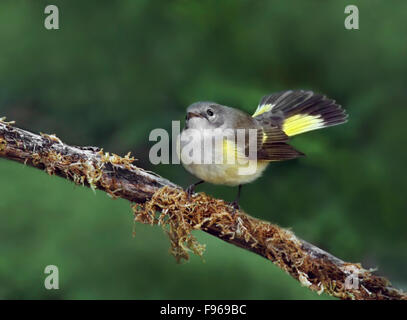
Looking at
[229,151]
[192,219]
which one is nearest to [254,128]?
[229,151]

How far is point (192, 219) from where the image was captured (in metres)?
3.24

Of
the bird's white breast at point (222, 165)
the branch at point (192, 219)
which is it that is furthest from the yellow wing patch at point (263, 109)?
the branch at point (192, 219)

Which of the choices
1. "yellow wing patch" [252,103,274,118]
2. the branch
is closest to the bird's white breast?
the branch

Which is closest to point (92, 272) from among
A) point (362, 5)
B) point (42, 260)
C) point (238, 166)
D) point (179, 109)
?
point (42, 260)

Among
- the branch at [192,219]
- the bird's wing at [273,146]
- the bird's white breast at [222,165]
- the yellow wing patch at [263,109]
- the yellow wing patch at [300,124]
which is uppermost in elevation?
the yellow wing patch at [263,109]

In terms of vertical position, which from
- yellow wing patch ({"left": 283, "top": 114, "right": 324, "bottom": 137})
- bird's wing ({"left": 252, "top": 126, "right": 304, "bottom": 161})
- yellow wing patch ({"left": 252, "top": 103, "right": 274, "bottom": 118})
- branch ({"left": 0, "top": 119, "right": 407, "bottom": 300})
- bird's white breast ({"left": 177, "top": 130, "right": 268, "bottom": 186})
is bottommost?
branch ({"left": 0, "top": 119, "right": 407, "bottom": 300})

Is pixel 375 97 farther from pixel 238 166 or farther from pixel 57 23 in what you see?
pixel 57 23

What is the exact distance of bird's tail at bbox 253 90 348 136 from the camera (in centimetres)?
429

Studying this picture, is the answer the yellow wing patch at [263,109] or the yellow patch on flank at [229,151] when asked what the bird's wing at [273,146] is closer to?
the yellow patch on flank at [229,151]

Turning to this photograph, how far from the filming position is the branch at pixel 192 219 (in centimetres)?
305

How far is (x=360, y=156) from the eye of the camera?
4.78 meters

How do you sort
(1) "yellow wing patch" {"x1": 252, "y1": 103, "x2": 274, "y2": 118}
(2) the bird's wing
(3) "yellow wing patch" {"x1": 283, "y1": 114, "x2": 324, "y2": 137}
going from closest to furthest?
(2) the bird's wing
(3) "yellow wing patch" {"x1": 283, "y1": 114, "x2": 324, "y2": 137}
(1) "yellow wing patch" {"x1": 252, "y1": 103, "x2": 274, "y2": 118}

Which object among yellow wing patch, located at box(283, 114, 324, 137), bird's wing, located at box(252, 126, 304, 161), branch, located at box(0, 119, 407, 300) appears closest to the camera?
branch, located at box(0, 119, 407, 300)

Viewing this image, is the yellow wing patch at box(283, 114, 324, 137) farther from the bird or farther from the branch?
the branch
